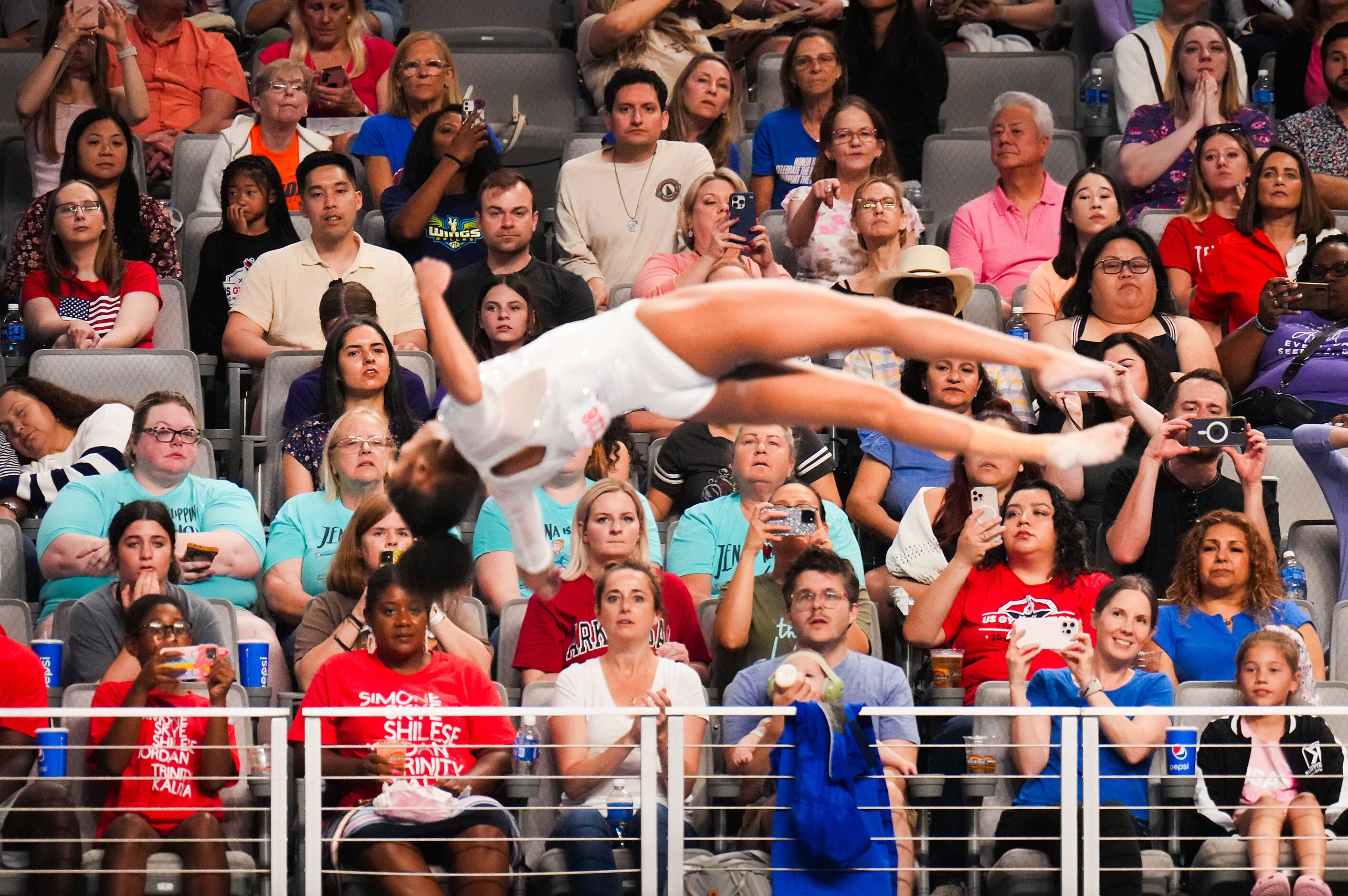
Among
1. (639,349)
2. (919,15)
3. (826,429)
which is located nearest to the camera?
(639,349)

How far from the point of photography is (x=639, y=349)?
4.02m

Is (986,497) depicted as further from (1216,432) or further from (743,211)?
(743,211)

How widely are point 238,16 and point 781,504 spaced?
414 cm

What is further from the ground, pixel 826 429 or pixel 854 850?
pixel 826 429

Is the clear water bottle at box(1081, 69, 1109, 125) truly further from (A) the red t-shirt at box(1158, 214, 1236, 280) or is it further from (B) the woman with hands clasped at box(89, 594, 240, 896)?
(B) the woman with hands clasped at box(89, 594, 240, 896)

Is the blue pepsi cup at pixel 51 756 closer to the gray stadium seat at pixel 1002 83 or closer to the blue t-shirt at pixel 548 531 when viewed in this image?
the blue t-shirt at pixel 548 531

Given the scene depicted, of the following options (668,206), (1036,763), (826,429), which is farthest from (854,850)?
(668,206)

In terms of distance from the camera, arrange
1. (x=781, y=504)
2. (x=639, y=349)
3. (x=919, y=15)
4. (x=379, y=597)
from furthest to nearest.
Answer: (x=919, y=15)
(x=781, y=504)
(x=379, y=597)
(x=639, y=349)

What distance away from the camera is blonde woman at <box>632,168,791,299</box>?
6.32 metres

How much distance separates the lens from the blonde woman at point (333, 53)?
24.8 ft

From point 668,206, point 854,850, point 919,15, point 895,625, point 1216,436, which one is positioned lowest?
point 854,850

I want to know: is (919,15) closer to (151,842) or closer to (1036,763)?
(1036,763)

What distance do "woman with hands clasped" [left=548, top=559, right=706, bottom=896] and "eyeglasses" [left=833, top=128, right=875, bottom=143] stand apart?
2.19 meters

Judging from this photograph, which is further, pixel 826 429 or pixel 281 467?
pixel 826 429
